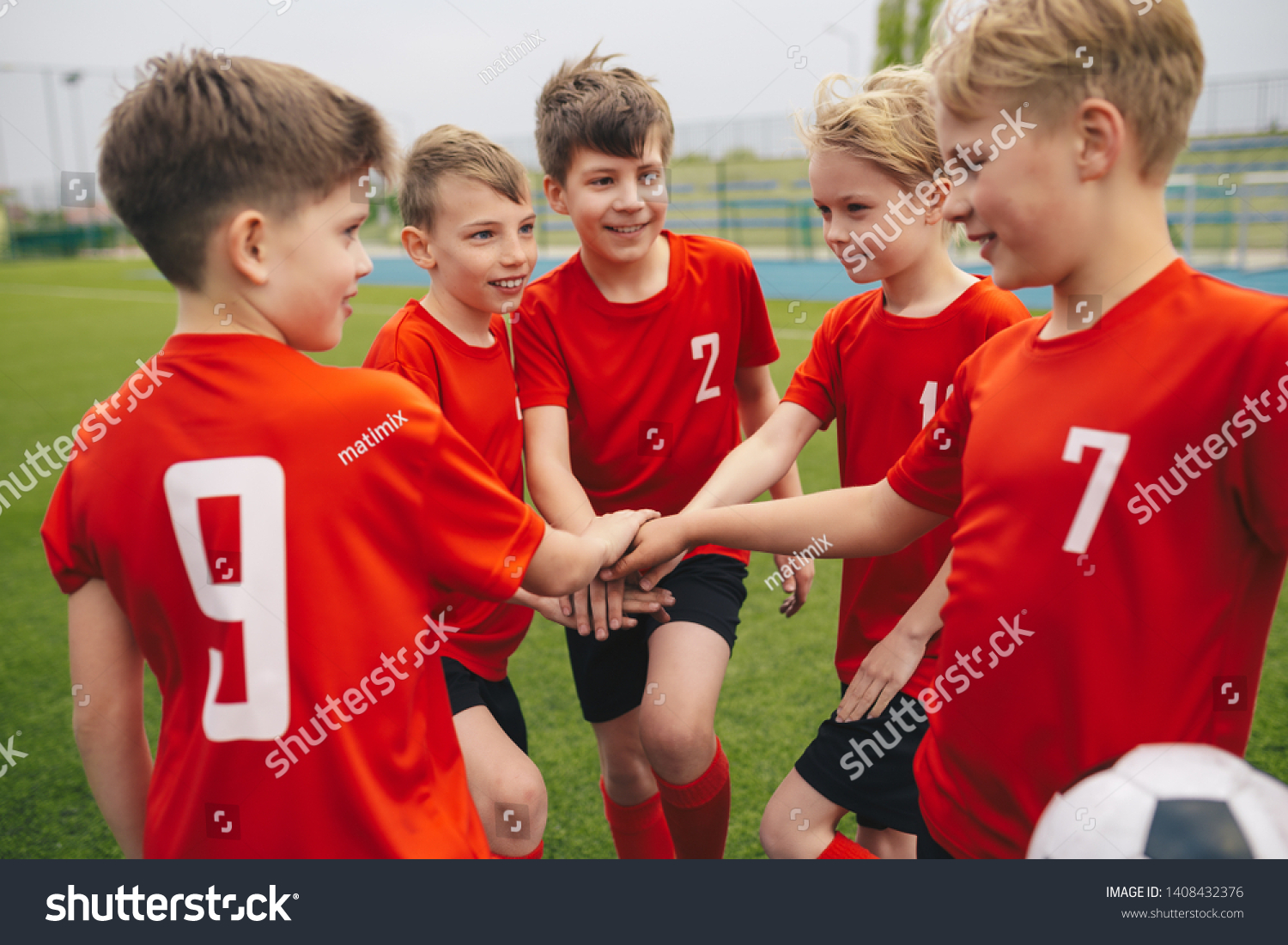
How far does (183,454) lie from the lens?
4.23 ft

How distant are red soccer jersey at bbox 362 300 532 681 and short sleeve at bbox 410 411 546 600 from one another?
29.1 inches

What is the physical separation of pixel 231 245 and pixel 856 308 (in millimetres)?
Answer: 1431

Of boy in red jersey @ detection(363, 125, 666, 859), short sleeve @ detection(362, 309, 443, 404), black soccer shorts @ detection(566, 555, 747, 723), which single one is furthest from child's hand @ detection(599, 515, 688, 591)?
short sleeve @ detection(362, 309, 443, 404)

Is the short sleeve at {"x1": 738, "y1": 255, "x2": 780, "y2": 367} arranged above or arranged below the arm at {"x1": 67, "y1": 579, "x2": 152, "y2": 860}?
above

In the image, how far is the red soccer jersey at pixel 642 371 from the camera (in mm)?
2504

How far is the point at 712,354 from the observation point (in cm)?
257

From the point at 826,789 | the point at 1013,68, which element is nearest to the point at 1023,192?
the point at 1013,68

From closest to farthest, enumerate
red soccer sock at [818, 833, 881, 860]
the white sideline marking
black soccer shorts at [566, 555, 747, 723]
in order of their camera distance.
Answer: red soccer sock at [818, 833, 881, 860] → black soccer shorts at [566, 555, 747, 723] → the white sideline marking

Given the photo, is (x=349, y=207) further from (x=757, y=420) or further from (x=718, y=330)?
(x=757, y=420)

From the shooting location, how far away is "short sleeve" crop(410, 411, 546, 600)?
141cm

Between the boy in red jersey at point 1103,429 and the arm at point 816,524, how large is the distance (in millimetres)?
332

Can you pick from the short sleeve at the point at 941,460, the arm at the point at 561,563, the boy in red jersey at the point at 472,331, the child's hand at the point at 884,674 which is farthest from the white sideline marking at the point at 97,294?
the short sleeve at the point at 941,460

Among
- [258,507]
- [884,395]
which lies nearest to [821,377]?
[884,395]

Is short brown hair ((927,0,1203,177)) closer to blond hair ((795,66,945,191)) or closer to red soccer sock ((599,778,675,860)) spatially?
blond hair ((795,66,945,191))
